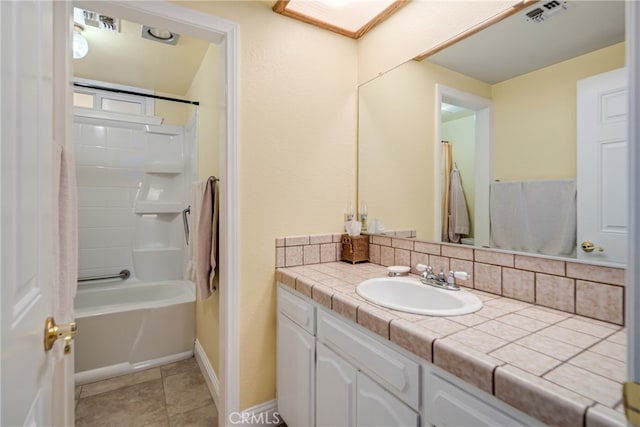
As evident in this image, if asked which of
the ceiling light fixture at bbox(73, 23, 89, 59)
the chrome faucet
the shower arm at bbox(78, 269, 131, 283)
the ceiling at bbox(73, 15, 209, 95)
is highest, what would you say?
the ceiling at bbox(73, 15, 209, 95)

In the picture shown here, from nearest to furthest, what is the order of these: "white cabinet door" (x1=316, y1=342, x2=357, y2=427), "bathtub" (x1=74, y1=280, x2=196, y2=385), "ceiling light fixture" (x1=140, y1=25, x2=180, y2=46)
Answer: "white cabinet door" (x1=316, y1=342, x2=357, y2=427) → "ceiling light fixture" (x1=140, y1=25, x2=180, y2=46) → "bathtub" (x1=74, y1=280, x2=196, y2=385)

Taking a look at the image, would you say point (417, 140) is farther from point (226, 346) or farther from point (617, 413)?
point (226, 346)

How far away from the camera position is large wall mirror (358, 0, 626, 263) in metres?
1.01

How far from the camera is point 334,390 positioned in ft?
3.83

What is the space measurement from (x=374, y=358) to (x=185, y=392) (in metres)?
1.67

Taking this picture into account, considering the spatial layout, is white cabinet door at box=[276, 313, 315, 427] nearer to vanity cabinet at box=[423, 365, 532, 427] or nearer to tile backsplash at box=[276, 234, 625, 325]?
tile backsplash at box=[276, 234, 625, 325]

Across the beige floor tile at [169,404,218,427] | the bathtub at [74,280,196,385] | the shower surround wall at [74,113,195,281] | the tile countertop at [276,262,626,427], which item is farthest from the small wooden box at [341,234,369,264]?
the shower surround wall at [74,113,195,281]

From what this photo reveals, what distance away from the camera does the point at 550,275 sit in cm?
103

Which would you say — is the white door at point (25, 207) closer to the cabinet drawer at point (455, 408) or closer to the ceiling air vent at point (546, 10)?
the cabinet drawer at point (455, 408)

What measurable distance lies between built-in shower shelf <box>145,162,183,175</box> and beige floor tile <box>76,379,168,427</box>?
1.93 metres

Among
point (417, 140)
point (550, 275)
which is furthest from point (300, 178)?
point (550, 275)

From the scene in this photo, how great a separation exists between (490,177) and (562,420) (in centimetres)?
94

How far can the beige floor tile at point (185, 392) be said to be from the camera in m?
1.86

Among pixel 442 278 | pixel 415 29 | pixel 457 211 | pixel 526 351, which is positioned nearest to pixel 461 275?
pixel 442 278
